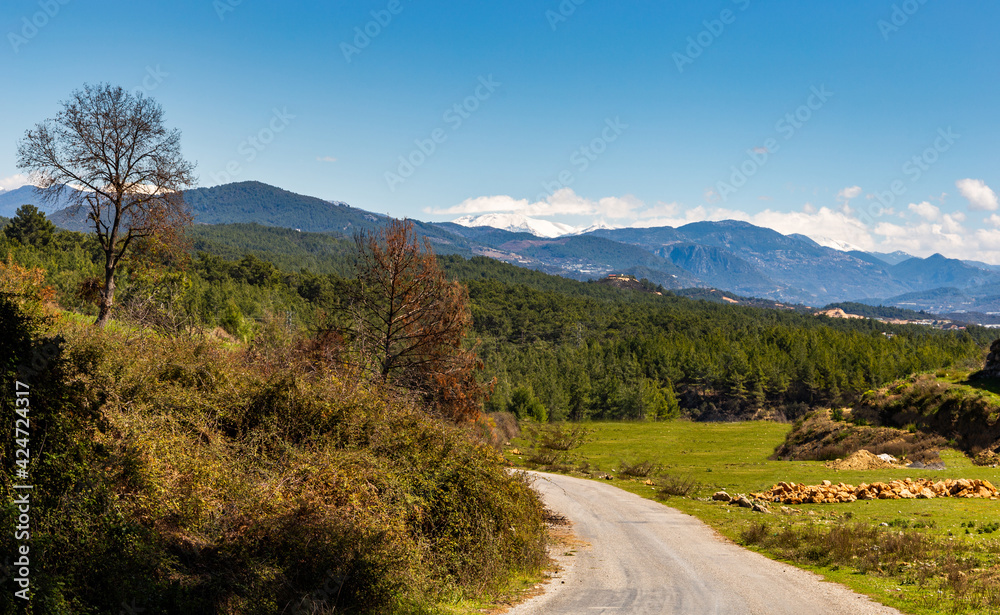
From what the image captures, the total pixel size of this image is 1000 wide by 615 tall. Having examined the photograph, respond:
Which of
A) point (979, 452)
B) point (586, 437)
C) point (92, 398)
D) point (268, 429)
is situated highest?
point (92, 398)

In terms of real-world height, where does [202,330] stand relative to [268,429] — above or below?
above

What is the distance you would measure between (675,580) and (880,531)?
797 cm

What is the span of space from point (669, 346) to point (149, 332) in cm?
11895

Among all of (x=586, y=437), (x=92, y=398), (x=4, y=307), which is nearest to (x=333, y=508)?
(x=92, y=398)

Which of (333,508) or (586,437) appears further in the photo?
(586,437)

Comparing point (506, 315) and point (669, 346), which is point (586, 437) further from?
point (506, 315)

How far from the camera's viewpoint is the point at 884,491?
2450cm

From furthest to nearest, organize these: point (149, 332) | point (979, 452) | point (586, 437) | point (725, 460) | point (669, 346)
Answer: point (669, 346), point (586, 437), point (725, 460), point (979, 452), point (149, 332)

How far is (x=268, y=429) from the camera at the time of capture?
12406 mm

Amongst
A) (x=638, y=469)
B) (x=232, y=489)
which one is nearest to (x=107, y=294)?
A: (x=232, y=489)

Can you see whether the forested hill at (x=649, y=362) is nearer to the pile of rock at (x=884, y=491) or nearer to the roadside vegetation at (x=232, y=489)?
the pile of rock at (x=884, y=491)

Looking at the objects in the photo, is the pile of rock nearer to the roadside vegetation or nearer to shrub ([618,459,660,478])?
shrub ([618,459,660,478])

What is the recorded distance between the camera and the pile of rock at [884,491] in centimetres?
2306

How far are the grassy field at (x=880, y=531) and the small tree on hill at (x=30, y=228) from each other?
272 ft
